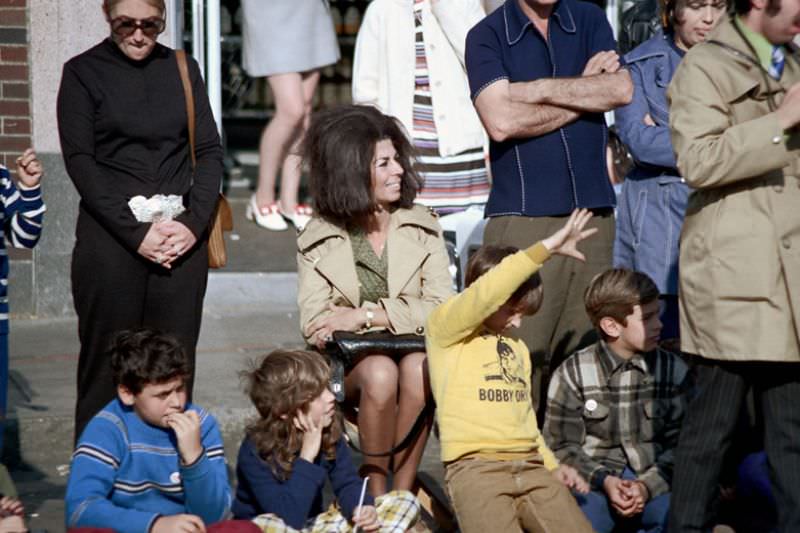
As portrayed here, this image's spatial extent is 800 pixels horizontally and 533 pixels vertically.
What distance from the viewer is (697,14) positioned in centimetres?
653

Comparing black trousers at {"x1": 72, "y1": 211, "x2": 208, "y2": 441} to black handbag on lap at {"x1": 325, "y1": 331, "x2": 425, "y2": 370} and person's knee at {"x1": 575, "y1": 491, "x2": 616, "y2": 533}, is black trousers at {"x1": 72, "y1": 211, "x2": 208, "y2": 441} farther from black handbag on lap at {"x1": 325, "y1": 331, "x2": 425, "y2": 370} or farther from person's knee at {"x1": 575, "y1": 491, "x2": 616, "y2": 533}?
person's knee at {"x1": 575, "y1": 491, "x2": 616, "y2": 533}

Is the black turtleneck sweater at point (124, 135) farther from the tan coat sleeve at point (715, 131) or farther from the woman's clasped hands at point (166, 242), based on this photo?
the tan coat sleeve at point (715, 131)

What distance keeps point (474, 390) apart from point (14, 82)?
414 centimetres

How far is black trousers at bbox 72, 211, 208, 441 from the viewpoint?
20.1 ft

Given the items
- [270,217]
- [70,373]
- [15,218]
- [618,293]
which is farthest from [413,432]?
[270,217]

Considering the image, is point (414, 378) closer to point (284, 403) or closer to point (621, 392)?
point (284, 403)

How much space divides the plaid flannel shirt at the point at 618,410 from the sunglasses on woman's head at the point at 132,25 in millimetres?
2022

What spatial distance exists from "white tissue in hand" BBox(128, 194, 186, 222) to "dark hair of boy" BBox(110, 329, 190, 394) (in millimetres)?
857

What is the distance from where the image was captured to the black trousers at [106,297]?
242 inches

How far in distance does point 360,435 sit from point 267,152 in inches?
158

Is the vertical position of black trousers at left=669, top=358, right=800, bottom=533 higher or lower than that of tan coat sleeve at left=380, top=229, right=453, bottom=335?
lower

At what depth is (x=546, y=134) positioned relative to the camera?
6.45 m

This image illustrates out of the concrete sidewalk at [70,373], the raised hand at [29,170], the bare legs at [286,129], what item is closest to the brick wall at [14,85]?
the concrete sidewalk at [70,373]

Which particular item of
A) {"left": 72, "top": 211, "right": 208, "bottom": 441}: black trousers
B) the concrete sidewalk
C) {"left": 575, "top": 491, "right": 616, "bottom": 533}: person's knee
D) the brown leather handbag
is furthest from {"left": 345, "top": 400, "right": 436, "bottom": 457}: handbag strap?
the concrete sidewalk
